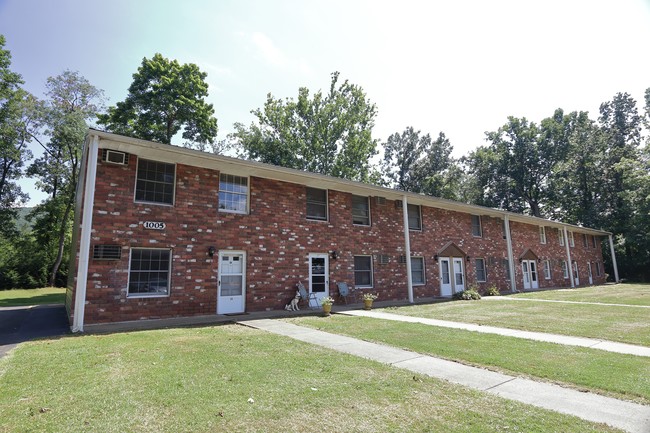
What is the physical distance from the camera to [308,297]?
12969 millimetres

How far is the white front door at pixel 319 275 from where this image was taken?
44.6 feet

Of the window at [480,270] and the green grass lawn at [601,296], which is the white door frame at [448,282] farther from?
the green grass lawn at [601,296]

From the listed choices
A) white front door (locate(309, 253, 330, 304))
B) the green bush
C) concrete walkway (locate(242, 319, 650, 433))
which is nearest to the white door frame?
the green bush

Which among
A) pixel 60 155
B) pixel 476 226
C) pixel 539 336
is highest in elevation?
pixel 60 155

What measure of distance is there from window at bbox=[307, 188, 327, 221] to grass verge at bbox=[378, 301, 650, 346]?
4.42 metres

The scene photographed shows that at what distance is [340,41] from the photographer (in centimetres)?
856

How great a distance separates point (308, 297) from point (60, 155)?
27.2 m

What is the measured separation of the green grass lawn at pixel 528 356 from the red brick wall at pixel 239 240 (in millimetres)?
4050

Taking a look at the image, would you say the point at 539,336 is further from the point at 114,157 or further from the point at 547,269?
the point at 547,269

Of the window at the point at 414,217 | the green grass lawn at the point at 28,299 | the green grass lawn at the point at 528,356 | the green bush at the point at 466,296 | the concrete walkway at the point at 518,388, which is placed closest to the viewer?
the concrete walkway at the point at 518,388

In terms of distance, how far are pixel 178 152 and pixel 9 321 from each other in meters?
6.99

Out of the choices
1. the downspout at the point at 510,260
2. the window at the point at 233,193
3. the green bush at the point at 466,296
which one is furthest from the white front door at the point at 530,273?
the window at the point at 233,193

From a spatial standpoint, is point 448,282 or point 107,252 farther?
point 448,282

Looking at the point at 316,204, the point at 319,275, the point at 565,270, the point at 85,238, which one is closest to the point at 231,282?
the point at 319,275
